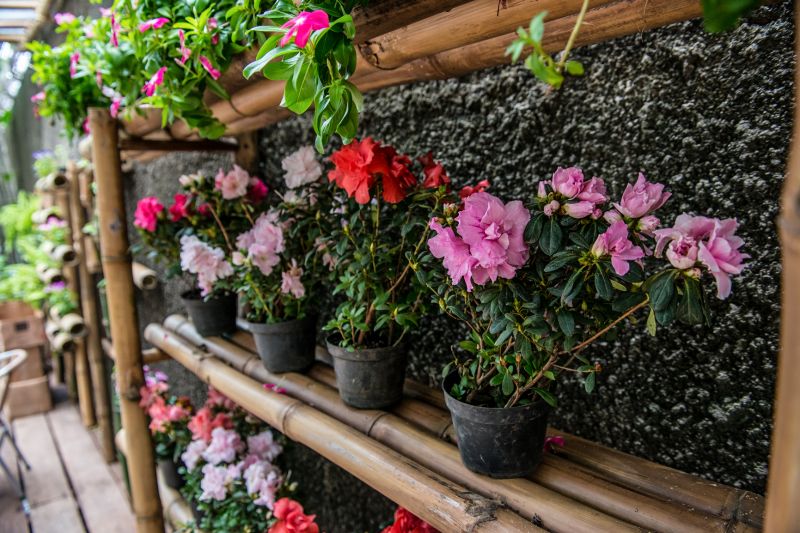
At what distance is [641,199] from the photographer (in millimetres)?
540

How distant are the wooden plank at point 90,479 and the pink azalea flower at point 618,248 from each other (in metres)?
2.36

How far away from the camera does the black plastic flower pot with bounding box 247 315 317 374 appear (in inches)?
42.9

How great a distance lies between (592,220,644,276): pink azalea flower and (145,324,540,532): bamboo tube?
0.34 metres

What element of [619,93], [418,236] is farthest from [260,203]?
[619,93]

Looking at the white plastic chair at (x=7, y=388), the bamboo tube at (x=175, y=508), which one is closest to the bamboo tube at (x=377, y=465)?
the bamboo tube at (x=175, y=508)

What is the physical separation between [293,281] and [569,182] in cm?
62

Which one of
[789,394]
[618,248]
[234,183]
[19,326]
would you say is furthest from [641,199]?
[19,326]

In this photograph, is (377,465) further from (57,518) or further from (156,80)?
(57,518)

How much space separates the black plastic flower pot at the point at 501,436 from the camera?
0.68 meters

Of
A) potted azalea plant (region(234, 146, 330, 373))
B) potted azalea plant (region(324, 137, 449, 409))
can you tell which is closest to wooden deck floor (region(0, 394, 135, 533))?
potted azalea plant (region(234, 146, 330, 373))

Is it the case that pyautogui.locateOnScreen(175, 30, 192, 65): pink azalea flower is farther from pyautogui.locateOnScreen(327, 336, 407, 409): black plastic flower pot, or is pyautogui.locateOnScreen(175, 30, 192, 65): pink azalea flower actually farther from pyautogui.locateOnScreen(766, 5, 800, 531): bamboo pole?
pyautogui.locateOnScreen(766, 5, 800, 531): bamboo pole

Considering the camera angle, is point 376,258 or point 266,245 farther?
point 266,245

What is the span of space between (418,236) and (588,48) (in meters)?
0.38

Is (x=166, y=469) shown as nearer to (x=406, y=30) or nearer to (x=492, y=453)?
(x=492, y=453)
